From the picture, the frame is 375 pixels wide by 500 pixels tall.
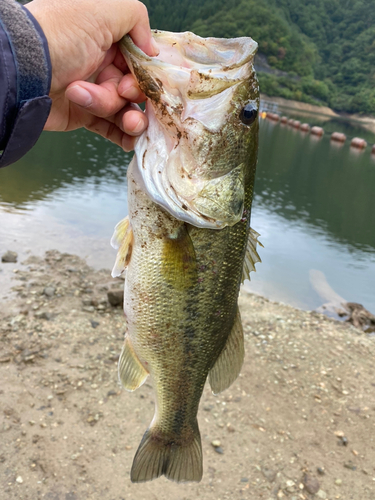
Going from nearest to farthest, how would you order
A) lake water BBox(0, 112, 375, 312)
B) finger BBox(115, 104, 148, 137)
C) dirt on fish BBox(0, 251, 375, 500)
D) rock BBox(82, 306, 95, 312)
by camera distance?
finger BBox(115, 104, 148, 137), dirt on fish BBox(0, 251, 375, 500), rock BBox(82, 306, 95, 312), lake water BBox(0, 112, 375, 312)

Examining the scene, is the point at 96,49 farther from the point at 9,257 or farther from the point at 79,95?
the point at 9,257

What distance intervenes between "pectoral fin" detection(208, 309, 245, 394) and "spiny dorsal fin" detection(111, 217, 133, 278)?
2.56 feet

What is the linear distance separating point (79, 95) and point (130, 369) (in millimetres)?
1519

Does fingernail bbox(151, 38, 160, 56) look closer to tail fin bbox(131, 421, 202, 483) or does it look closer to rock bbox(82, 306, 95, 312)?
tail fin bbox(131, 421, 202, 483)

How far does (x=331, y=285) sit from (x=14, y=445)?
7751 mm

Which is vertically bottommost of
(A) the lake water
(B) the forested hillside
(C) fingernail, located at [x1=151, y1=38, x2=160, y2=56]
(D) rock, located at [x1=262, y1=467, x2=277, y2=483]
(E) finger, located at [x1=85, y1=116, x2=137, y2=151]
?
(A) the lake water

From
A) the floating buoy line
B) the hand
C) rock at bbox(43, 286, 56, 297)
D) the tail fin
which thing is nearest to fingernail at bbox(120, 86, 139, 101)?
the hand

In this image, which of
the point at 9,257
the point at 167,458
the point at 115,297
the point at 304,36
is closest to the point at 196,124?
the point at 167,458

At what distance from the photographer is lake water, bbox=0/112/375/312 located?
314 inches

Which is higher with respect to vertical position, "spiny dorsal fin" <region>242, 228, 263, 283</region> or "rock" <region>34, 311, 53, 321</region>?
"spiny dorsal fin" <region>242, 228, 263, 283</region>

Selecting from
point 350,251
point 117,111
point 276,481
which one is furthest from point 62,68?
point 350,251

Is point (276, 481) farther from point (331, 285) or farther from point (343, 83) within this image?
point (343, 83)

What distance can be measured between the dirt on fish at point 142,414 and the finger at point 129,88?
116 inches

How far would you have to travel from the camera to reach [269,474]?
3453 mm
